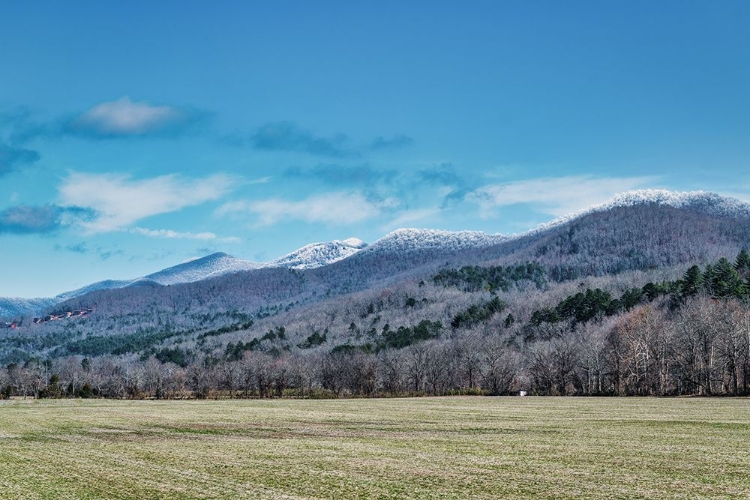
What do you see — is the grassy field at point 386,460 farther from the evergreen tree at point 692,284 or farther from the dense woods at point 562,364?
the evergreen tree at point 692,284

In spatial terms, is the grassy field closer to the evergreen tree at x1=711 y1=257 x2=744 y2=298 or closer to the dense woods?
the dense woods

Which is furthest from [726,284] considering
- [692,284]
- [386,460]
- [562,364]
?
[386,460]

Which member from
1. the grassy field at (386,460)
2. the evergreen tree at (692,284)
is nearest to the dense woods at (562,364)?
the evergreen tree at (692,284)

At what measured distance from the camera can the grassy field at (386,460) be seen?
26453 mm

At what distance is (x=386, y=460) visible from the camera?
35031mm

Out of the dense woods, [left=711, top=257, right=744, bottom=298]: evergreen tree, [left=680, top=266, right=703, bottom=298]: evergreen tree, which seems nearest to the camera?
the dense woods

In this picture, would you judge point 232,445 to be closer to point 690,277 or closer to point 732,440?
point 732,440

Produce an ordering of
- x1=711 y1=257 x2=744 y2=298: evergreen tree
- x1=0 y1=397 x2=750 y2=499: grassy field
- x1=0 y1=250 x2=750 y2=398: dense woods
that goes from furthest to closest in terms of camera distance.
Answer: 1. x1=711 y1=257 x2=744 y2=298: evergreen tree
2. x1=0 y1=250 x2=750 y2=398: dense woods
3. x1=0 y1=397 x2=750 y2=499: grassy field

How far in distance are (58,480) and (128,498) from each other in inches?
243

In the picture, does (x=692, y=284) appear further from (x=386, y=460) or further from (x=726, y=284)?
(x=386, y=460)

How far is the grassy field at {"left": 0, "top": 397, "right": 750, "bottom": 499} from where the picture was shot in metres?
26.5

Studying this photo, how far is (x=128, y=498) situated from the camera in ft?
82.3

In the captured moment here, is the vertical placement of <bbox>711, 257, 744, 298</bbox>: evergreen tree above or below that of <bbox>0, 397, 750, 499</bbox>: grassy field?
above

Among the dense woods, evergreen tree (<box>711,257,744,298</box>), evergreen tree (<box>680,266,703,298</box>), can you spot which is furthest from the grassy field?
evergreen tree (<box>680,266,703,298</box>)
